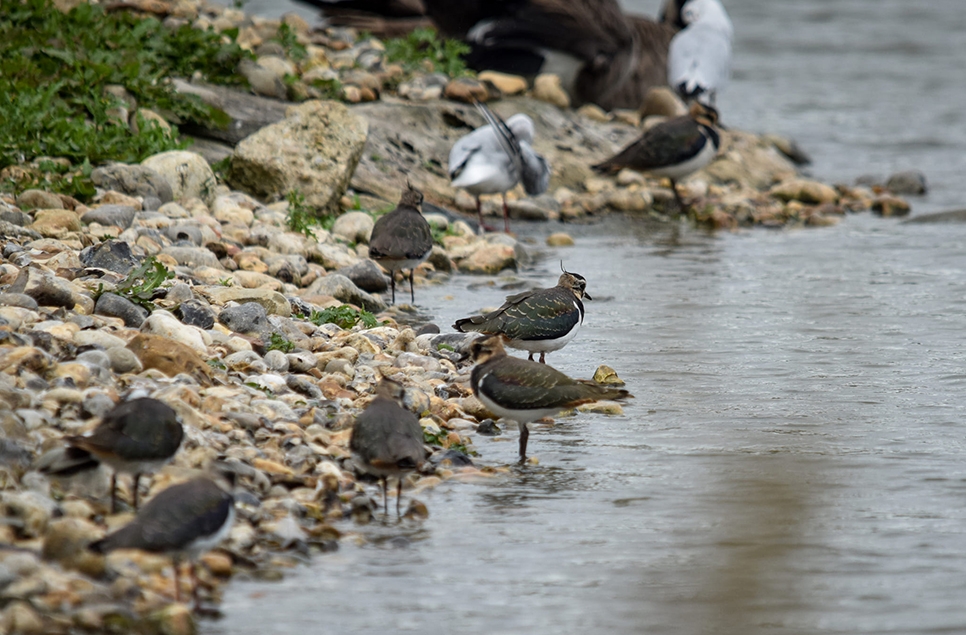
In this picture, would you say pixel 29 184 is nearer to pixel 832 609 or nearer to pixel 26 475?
pixel 26 475

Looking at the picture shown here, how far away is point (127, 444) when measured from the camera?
452 cm

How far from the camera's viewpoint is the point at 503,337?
702cm

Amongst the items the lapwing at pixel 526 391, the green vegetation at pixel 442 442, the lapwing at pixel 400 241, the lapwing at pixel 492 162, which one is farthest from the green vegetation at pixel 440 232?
the lapwing at pixel 526 391

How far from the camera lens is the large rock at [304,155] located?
10477mm

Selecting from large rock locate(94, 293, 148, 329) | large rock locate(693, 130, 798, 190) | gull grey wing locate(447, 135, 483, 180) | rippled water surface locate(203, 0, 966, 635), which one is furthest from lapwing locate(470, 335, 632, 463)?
large rock locate(693, 130, 798, 190)

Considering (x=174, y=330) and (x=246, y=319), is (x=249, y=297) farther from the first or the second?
(x=174, y=330)

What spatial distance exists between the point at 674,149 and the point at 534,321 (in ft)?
21.4

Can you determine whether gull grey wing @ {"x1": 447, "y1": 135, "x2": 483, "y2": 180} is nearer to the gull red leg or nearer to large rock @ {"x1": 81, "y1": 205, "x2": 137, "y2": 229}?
the gull red leg

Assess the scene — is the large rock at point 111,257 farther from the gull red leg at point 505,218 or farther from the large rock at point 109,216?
the gull red leg at point 505,218

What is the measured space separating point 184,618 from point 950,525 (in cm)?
305

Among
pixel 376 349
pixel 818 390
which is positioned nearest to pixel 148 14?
pixel 376 349

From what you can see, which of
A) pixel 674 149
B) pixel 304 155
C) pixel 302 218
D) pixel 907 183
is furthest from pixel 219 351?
pixel 907 183

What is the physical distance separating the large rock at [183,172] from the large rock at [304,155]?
685 millimetres

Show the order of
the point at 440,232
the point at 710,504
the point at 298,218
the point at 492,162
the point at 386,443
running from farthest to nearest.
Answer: the point at 492,162 < the point at 440,232 < the point at 298,218 < the point at 710,504 < the point at 386,443
